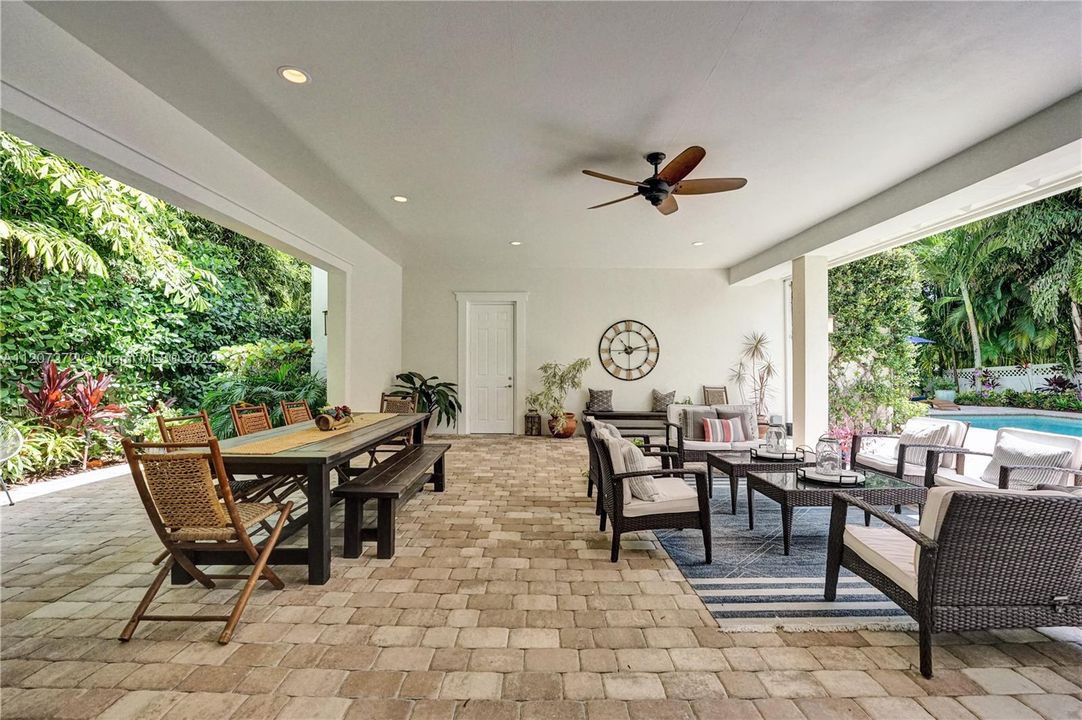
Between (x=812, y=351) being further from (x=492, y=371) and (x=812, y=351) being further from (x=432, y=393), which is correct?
(x=432, y=393)

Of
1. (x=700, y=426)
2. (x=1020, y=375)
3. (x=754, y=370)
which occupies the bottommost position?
(x=700, y=426)

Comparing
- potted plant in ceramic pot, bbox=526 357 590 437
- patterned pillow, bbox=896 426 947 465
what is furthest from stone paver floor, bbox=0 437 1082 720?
potted plant in ceramic pot, bbox=526 357 590 437

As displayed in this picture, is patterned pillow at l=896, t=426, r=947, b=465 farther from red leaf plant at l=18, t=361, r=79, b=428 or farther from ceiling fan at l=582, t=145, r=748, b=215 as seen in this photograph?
red leaf plant at l=18, t=361, r=79, b=428

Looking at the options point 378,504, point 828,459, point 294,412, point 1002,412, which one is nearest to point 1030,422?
point 1002,412

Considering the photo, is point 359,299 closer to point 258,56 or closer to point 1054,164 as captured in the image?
point 258,56

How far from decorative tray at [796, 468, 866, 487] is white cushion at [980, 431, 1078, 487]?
1.02m

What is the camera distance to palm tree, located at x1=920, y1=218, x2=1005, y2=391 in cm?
1043

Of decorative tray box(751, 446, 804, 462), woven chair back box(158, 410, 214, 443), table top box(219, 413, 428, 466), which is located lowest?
decorative tray box(751, 446, 804, 462)

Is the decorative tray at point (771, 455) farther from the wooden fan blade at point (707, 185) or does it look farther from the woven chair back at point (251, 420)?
the woven chair back at point (251, 420)

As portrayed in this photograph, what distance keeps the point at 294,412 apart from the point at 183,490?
2019 mm

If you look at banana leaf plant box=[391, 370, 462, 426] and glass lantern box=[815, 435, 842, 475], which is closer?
glass lantern box=[815, 435, 842, 475]

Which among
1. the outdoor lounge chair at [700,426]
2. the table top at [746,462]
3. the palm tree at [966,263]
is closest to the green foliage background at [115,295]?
the outdoor lounge chair at [700,426]

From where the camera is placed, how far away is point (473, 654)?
6.15 feet

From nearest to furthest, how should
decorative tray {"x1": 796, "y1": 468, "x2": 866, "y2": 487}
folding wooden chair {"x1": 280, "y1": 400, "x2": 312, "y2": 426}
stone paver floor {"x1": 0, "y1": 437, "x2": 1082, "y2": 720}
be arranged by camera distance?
stone paver floor {"x1": 0, "y1": 437, "x2": 1082, "y2": 720} < decorative tray {"x1": 796, "y1": 468, "x2": 866, "y2": 487} < folding wooden chair {"x1": 280, "y1": 400, "x2": 312, "y2": 426}
